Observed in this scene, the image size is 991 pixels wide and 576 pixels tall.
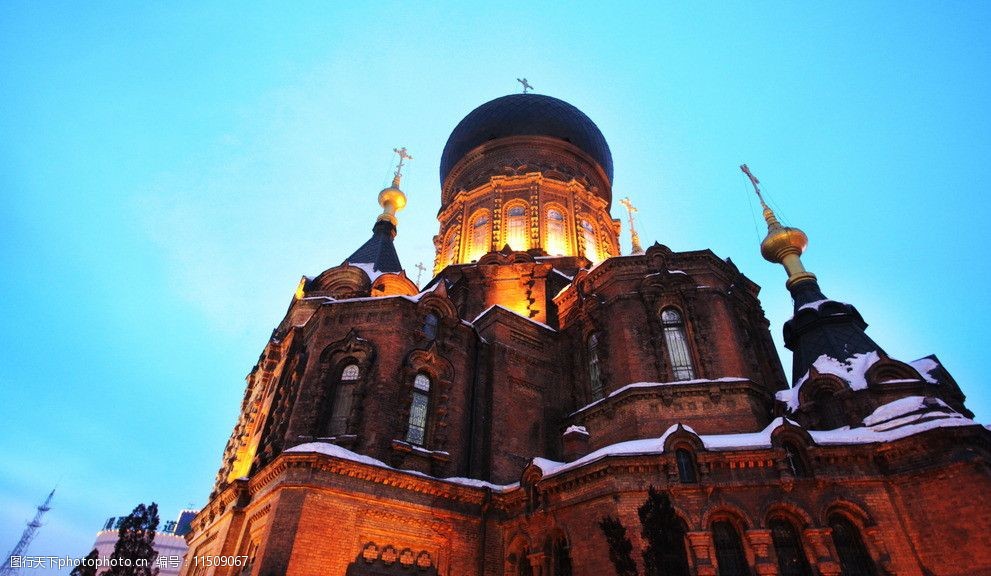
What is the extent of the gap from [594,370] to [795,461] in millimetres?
6226

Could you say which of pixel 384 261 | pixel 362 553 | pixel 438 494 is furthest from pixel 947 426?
pixel 384 261

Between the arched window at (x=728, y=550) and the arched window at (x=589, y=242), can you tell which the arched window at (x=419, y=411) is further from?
the arched window at (x=589, y=242)

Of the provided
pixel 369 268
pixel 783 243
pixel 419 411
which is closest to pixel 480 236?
pixel 369 268

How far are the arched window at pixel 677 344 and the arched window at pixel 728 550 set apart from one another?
430 cm

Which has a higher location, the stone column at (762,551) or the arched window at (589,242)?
the arched window at (589,242)

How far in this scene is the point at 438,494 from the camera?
14.2 meters

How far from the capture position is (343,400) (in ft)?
50.5

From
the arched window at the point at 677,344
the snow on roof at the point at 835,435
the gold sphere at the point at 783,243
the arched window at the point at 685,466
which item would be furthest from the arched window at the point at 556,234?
the arched window at the point at 685,466

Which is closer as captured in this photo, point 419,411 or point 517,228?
point 419,411

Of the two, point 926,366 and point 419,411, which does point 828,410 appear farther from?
point 419,411

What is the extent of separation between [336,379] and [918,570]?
1404 cm

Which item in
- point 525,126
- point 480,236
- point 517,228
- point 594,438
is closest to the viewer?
point 594,438

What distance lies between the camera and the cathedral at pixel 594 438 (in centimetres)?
1171

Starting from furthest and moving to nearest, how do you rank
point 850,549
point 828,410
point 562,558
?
point 828,410, point 562,558, point 850,549
